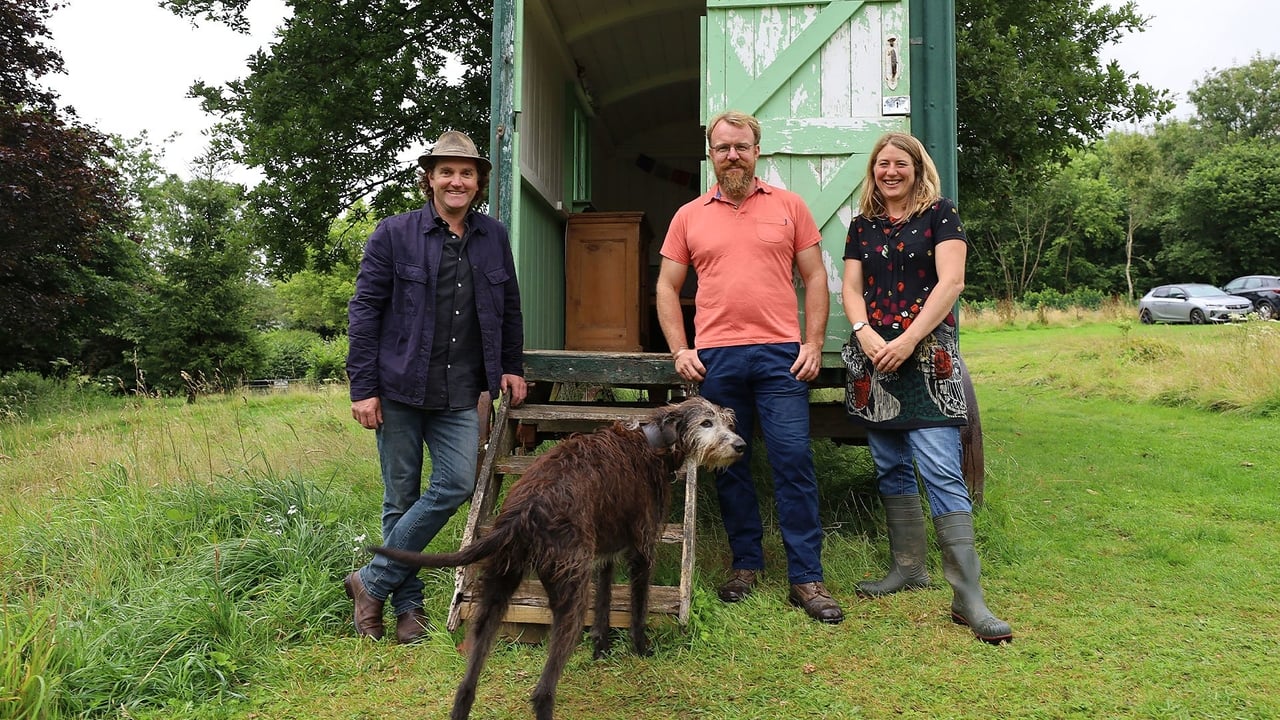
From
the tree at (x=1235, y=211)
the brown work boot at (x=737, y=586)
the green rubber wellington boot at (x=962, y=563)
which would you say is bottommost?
the brown work boot at (x=737, y=586)

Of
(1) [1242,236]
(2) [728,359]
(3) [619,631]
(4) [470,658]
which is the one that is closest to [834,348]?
(2) [728,359]

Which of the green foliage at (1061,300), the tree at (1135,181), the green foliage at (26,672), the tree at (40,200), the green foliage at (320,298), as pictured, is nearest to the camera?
the green foliage at (26,672)

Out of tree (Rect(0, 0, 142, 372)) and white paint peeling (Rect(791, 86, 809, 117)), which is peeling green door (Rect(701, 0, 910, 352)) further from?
tree (Rect(0, 0, 142, 372))

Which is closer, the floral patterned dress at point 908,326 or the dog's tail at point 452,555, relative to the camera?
the dog's tail at point 452,555

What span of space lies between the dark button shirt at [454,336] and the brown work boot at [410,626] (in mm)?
965

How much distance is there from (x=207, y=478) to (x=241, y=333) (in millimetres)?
13279

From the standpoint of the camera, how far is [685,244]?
3.75m

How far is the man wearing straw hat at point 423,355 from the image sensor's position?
334cm

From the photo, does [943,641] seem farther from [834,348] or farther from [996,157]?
[996,157]

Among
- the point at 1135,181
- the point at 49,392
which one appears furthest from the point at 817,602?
the point at 1135,181

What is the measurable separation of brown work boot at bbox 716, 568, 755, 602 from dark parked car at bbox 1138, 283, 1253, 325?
22.2 meters

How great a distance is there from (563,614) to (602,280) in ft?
12.4

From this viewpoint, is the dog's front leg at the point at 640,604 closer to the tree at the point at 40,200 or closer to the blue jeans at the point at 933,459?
the blue jeans at the point at 933,459

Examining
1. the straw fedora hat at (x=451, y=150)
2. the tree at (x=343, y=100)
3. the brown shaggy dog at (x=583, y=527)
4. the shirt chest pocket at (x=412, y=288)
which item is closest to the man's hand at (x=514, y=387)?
the shirt chest pocket at (x=412, y=288)
